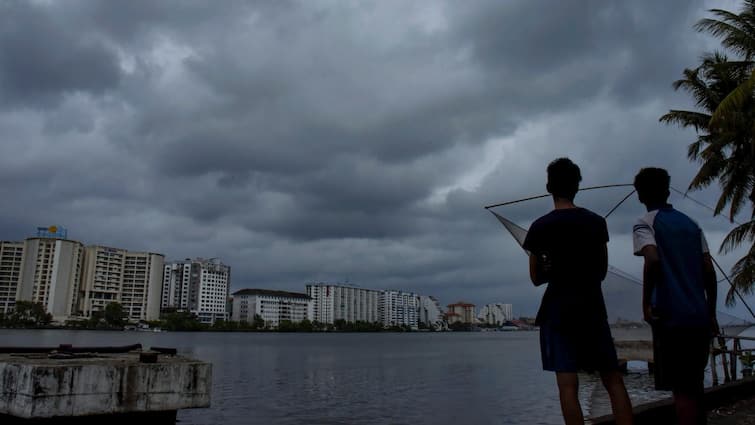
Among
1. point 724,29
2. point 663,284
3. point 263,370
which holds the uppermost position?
point 724,29

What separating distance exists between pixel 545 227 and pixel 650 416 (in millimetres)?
3785

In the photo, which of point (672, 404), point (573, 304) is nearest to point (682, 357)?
point (573, 304)

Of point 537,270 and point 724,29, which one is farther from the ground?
point 724,29

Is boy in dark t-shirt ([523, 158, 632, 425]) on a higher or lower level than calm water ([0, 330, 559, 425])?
higher

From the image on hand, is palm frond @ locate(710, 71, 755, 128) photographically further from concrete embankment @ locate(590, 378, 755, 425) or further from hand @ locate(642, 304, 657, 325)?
hand @ locate(642, 304, 657, 325)

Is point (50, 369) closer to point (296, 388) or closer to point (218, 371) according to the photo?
point (296, 388)

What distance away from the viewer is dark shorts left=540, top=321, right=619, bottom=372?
3.65 metres

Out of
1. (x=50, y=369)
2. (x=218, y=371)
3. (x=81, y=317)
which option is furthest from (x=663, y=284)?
(x=81, y=317)

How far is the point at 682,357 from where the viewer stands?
12.6 feet

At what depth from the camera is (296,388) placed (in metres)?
30.3

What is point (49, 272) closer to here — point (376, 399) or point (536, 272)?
point (376, 399)

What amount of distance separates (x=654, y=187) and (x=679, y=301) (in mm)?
920

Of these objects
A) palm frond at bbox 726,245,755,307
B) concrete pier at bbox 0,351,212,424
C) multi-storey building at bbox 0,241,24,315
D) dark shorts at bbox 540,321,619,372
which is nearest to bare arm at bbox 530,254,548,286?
dark shorts at bbox 540,321,619,372

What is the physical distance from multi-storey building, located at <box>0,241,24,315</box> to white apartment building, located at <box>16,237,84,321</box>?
103 inches
